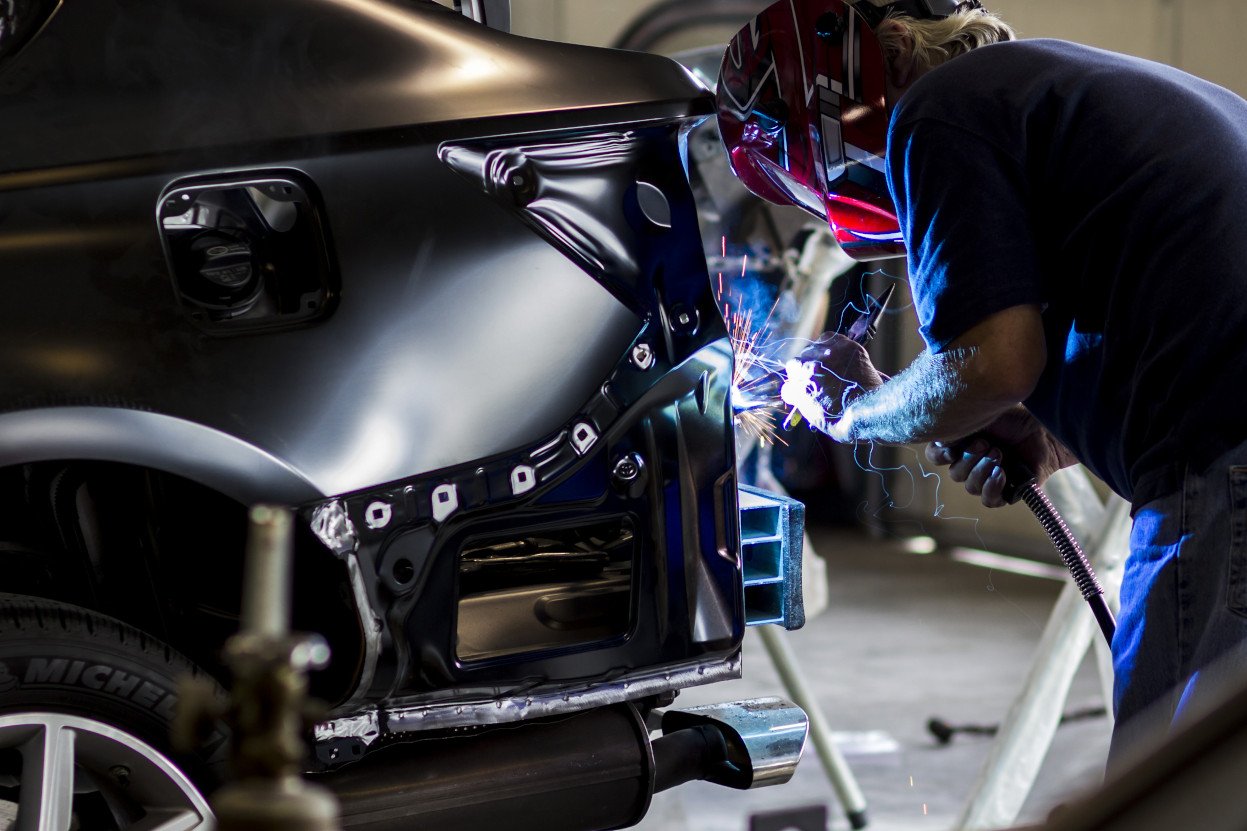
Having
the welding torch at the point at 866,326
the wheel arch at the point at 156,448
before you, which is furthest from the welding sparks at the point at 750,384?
the wheel arch at the point at 156,448

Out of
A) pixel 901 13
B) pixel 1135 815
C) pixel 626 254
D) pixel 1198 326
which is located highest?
pixel 901 13

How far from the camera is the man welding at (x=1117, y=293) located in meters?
1.94

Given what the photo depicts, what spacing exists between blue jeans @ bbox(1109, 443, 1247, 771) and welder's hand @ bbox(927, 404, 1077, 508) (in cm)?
56

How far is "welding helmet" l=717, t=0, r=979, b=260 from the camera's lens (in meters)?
2.43

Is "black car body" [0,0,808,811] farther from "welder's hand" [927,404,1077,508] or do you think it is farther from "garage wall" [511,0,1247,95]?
"garage wall" [511,0,1247,95]

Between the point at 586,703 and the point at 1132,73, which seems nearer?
the point at 1132,73

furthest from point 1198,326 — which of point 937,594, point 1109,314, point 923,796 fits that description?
point 937,594

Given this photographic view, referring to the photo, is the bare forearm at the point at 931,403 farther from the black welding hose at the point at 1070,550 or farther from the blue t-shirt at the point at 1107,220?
the black welding hose at the point at 1070,550

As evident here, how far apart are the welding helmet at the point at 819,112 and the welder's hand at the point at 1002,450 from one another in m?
0.41

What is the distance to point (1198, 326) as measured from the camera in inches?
76.1

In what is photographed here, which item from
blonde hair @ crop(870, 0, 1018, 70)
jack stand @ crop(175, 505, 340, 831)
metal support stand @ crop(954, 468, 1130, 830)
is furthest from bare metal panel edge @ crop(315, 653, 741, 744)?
metal support stand @ crop(954, 468, 1130, 830)

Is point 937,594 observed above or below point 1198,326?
below

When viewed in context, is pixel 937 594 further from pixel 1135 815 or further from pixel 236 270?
pixel 1135 815

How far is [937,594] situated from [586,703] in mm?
6375
